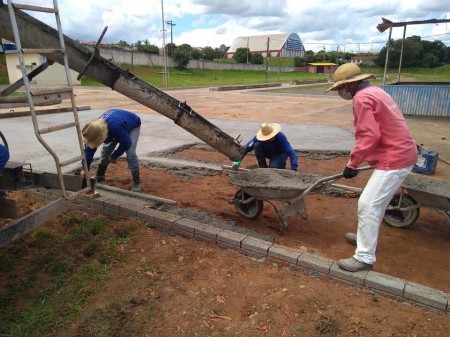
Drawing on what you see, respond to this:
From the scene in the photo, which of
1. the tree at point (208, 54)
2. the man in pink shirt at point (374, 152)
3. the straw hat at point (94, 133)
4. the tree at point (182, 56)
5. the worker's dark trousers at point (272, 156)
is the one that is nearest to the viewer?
the man in pink shirt at point (374, 152)

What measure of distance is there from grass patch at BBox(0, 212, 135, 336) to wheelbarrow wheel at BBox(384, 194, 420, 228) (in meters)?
3.18

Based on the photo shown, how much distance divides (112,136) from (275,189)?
2.39m

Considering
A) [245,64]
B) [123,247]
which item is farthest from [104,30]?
[245,64]

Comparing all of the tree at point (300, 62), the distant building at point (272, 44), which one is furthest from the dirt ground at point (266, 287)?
the distant building at point (272, 44)

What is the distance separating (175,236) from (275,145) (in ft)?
6.76

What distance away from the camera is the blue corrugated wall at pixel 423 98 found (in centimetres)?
1365

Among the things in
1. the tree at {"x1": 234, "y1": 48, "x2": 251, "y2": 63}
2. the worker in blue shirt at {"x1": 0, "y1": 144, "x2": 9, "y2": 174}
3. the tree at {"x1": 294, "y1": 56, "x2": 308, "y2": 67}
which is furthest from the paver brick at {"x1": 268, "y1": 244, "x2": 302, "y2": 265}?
the tree at {"x1": 294, "y1": 56, "x2": 308, "y2": 67}

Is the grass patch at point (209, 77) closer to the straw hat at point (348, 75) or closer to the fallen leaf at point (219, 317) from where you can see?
the straw hat at point (348, 75)

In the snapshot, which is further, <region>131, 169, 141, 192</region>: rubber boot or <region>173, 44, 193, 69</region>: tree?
<region>173, 44, 193, 69</region>: tree

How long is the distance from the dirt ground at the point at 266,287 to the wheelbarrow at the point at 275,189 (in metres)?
0.20

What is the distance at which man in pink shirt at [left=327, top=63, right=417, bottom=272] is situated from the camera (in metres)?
3.06

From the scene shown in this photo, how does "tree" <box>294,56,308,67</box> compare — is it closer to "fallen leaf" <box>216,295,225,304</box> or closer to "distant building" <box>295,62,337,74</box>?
"distant building" <box>295,62,337,74</box>

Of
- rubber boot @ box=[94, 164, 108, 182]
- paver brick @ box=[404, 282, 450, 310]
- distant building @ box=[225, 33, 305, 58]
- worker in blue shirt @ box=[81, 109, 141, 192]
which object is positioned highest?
distant building @ box=[225, 33, 305, 58]

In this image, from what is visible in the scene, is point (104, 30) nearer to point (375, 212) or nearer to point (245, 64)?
point (375, 212)
